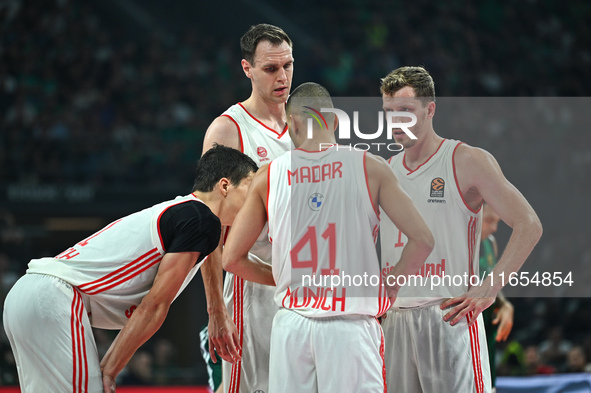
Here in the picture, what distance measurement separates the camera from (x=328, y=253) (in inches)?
143

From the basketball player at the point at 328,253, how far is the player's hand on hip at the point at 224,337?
59 cm

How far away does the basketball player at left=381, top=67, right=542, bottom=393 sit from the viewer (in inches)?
154

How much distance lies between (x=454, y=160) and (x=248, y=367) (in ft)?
5.93

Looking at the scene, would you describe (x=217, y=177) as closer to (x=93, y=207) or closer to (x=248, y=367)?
(x=248, y=367)

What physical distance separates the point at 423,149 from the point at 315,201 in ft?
2.98

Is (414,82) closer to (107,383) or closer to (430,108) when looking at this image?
(430,108)

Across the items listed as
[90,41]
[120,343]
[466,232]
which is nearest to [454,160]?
[466,232]

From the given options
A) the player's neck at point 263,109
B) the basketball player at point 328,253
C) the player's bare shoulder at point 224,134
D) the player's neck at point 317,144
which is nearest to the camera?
the basketball player at point 328,253

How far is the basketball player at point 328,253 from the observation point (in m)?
3.49

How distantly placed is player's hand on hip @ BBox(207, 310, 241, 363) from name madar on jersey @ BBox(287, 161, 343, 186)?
3.46ft

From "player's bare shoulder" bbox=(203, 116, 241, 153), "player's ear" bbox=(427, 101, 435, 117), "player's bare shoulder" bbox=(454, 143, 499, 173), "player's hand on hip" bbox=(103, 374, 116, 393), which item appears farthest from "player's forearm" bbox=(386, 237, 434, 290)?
"player's hand on hip" bbox=(103, 374, 116, 393)

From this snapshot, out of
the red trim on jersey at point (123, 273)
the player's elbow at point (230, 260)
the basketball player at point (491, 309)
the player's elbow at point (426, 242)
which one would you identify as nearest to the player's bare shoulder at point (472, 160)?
the player's elbow at point (426, 242)

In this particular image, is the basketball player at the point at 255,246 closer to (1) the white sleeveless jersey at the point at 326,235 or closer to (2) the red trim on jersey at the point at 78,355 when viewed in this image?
(1) the white sleeveless jersey at the point at 326,235

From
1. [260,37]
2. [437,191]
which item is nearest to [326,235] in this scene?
[437,191]
